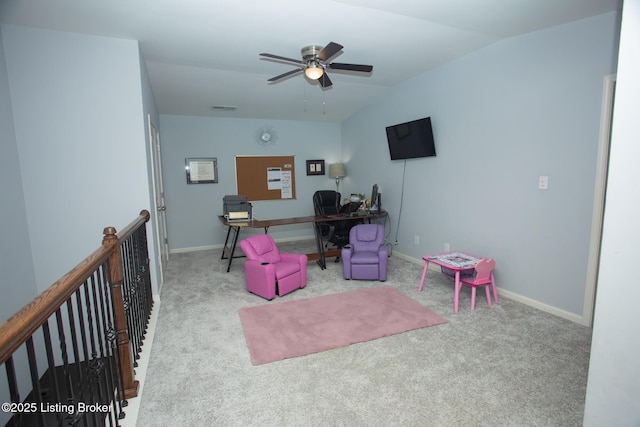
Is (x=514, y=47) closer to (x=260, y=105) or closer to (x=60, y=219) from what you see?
(x=260, y=105)

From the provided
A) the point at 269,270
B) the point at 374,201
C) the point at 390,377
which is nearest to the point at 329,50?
the point at 269,270

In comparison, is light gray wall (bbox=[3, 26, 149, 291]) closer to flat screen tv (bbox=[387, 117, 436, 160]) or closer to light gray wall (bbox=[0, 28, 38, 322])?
light gray wall (bbox=[0, 28, 38, 322])

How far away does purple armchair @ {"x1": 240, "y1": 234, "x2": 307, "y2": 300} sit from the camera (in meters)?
3.53

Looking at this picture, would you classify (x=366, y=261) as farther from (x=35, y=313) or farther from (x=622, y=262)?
(x=35, y=313)

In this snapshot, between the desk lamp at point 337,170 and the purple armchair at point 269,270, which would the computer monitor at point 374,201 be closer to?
the desk lamp at point 337,170

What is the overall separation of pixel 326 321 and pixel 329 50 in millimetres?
2459

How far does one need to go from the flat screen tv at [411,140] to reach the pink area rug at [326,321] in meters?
2.00

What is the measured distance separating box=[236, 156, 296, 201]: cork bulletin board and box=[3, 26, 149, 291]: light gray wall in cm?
302

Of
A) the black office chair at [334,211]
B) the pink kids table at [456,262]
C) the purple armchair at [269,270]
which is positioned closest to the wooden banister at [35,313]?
the purple armchair at [269,270]

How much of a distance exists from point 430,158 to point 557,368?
284 centimetres

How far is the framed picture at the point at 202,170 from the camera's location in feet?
19.2

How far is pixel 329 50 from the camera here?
2.83m

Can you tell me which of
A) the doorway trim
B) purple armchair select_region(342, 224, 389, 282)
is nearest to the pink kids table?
purple armchair select_region(342, 224, 389, 282)

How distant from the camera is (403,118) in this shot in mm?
4809
